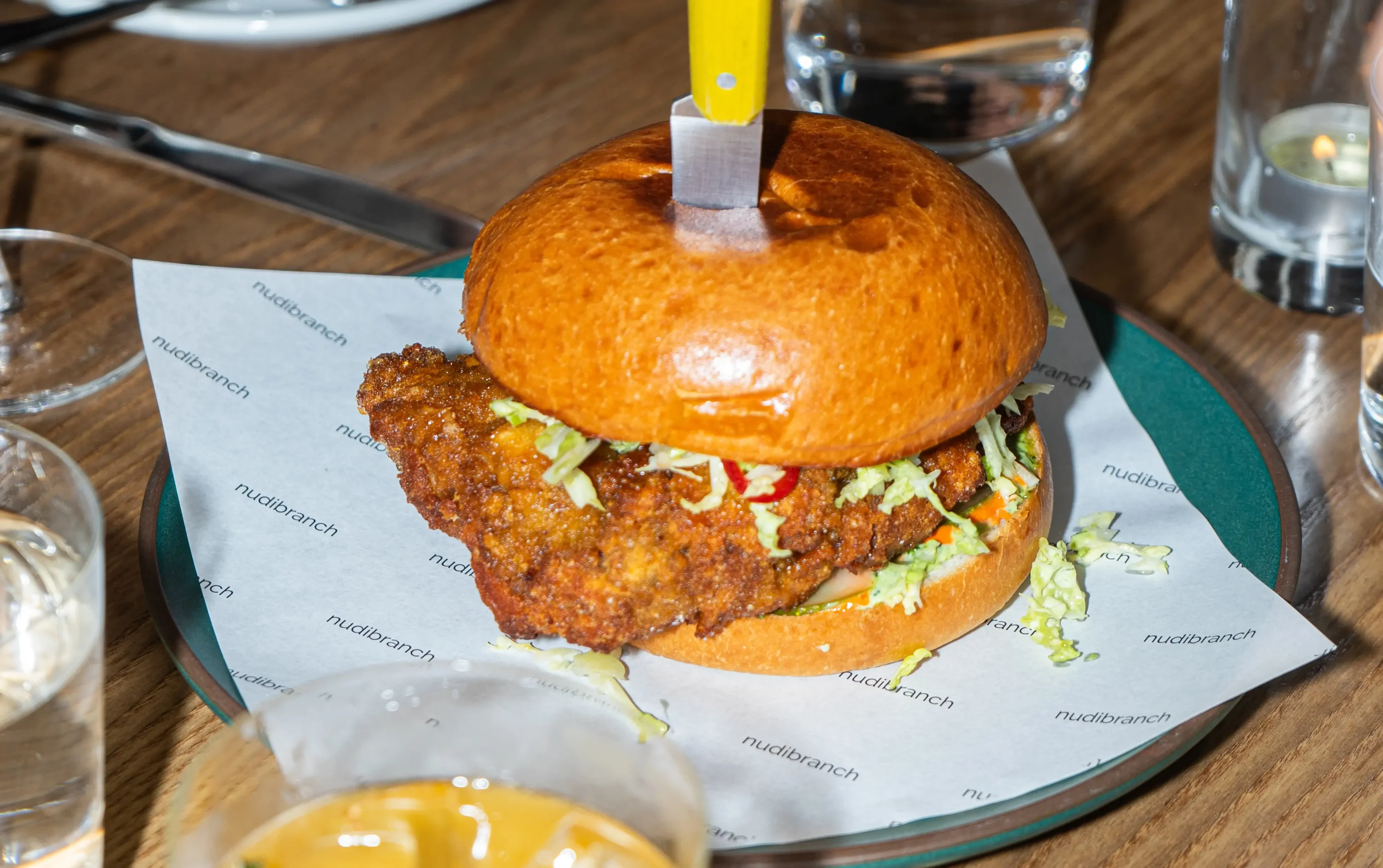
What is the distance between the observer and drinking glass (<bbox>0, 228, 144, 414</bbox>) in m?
2.31

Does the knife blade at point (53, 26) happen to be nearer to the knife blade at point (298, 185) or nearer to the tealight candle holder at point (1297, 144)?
the knife blade at point (298, 185)

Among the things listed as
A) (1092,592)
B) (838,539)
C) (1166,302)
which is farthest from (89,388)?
(1166,302)

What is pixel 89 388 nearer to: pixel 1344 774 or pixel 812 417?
pixel 812 417

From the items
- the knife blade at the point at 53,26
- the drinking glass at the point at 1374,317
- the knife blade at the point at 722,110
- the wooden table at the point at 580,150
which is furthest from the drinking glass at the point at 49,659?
the drinking glass at the point at 1374,317

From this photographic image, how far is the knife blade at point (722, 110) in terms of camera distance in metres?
1.50

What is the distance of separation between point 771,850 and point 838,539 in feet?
1.28

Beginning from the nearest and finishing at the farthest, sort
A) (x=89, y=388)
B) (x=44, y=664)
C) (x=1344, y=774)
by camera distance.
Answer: (x=44, y=664) < (x=1344, y=774) < (x=89, y=388)

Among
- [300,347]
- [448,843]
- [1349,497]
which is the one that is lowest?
[1349,497]

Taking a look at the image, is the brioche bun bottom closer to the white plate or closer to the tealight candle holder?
the tealight candle holder

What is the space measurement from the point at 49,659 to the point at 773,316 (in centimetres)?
81

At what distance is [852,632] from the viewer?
177cm

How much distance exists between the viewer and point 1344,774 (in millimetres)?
1722

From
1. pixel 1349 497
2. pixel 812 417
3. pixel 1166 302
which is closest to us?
pixel 812 417

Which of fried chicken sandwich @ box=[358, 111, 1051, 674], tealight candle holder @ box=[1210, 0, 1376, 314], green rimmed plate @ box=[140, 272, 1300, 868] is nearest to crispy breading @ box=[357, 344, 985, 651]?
fried chicken sandwich @ box=[358, 111, 1051, 674]
